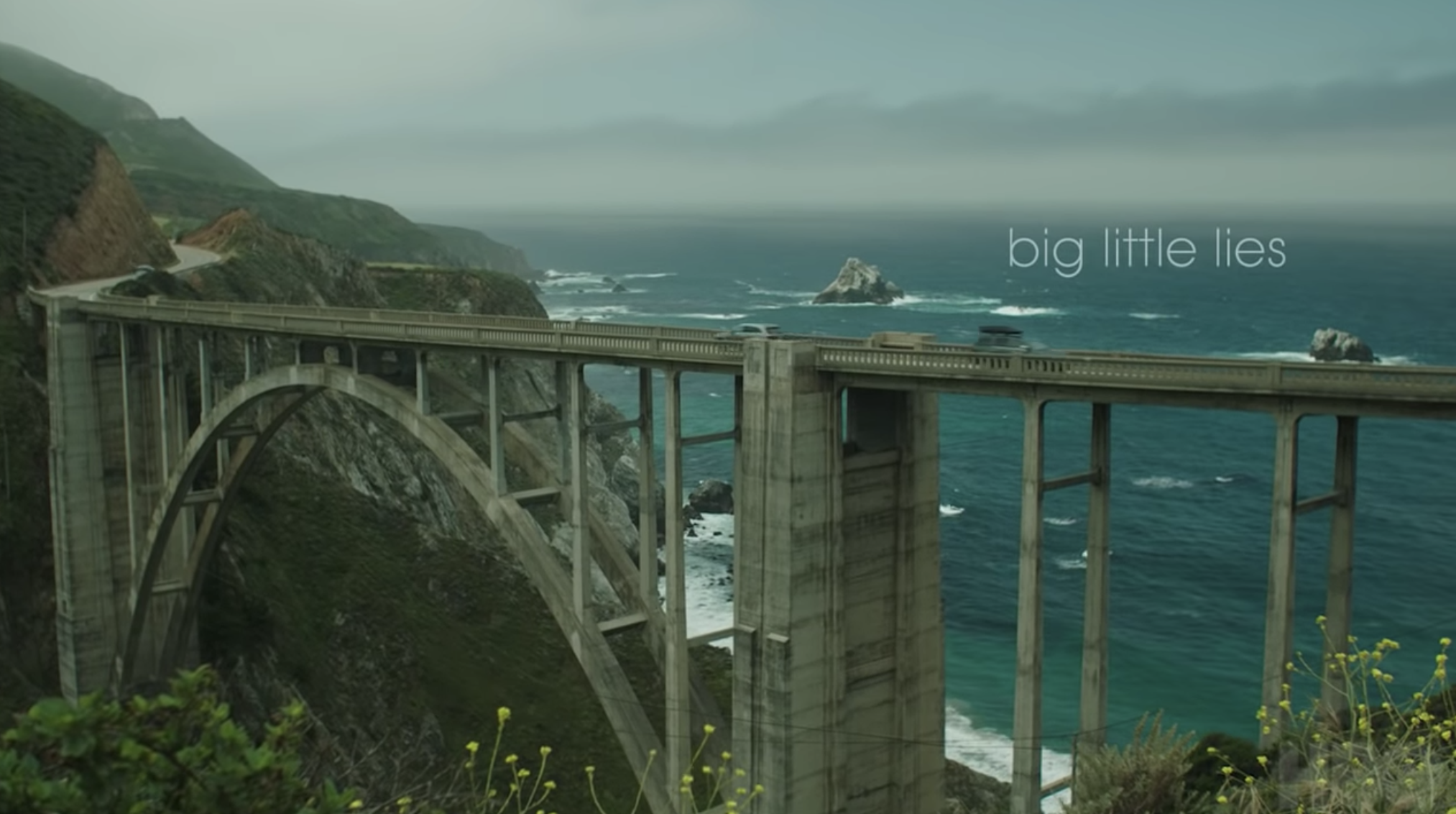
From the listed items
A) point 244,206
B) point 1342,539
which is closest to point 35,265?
point 1342,539

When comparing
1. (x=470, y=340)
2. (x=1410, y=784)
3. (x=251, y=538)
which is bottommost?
(x=251, y=538)

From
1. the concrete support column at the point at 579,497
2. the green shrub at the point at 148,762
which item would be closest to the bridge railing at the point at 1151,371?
the concrete support column at the point at 579,497

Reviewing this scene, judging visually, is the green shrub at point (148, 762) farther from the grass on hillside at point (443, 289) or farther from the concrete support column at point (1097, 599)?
the grass on hillside at point (443, 289)

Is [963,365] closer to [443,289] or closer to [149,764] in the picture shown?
[149,764]

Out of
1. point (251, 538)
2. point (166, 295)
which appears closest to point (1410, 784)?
point (251, 538)

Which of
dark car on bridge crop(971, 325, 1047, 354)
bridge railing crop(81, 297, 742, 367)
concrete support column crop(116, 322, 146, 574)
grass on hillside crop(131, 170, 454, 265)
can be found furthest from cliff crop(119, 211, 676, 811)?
grass on hillside crop(131, 170, 454, 265)

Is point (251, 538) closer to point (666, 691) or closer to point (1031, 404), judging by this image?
point (666, 691)
